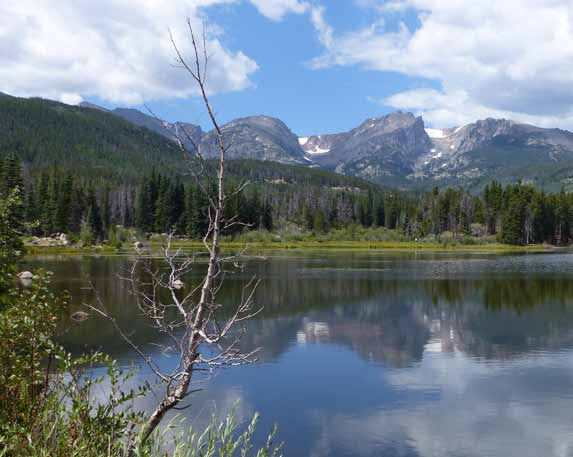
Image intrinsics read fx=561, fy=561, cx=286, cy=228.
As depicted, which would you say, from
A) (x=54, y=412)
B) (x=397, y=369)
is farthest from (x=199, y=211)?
(x=54, y=412)


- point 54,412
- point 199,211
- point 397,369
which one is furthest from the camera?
point 199,211

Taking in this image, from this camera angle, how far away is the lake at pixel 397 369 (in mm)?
18922

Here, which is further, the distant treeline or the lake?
the distant treeline

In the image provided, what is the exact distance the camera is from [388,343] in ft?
111

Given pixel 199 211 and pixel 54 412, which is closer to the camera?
pixel 54 412

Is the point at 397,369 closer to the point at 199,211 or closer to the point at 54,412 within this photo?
the point at 54,412

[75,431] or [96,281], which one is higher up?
[75,431]

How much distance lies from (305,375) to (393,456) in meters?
9.77

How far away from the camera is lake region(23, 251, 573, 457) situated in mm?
18922

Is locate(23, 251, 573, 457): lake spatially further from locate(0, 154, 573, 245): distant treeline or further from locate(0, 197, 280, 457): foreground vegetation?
locate(0, 154, 573, 245): distant treeline

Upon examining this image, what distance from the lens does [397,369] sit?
27.8 m

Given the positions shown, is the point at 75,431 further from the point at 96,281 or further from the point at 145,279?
the point at 145,279

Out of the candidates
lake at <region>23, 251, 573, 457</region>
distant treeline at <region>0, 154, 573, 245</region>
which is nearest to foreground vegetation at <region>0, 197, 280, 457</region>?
lake at <region>23, 251, 573, 457</region>

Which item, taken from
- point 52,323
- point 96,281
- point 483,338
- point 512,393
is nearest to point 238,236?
point 96,281
